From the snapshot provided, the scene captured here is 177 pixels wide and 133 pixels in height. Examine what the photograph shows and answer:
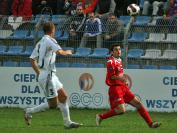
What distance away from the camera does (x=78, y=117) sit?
17.4 m

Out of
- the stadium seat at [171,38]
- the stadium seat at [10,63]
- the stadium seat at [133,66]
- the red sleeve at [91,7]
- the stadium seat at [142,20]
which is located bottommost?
the stadium seat at [10,63]

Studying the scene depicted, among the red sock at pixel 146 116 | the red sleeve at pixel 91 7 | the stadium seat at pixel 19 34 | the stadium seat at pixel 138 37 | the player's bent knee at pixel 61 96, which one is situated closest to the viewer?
the player's bent knee at pixel 61 96

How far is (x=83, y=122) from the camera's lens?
15852 millimetres

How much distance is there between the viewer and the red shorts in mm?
14287

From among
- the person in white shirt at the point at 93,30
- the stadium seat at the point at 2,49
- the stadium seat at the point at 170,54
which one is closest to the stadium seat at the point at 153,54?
the stadium seat at the point at 170,54

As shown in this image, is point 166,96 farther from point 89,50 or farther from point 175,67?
point 89,50

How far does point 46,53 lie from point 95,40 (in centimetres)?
664

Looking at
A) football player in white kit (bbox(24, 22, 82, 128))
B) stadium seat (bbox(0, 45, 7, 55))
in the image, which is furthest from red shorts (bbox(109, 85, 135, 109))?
→ stadium seat (bbox(0, 45, 7, 55))

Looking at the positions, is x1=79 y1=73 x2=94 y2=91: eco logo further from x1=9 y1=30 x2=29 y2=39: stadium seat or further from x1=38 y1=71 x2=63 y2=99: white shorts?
x1=38 y1=71 x2=63 y2=99: white shorts

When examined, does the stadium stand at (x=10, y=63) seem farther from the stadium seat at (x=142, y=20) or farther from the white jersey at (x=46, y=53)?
the white jersey at (x=46, y=53)

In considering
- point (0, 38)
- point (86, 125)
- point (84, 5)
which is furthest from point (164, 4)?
point (86, 125)

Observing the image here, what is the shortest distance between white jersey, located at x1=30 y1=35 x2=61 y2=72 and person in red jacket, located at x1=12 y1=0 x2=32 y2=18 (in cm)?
1001

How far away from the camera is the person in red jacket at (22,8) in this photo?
939 inches

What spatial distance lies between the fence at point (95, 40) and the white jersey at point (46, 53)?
6.21 metres
